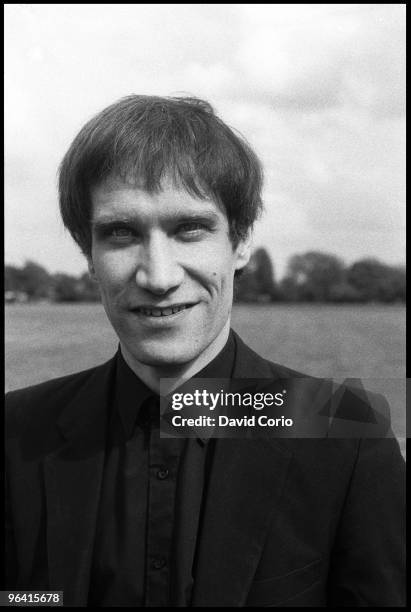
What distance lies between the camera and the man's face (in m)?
2.12

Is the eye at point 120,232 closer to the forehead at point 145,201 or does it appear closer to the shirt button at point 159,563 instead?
the forehead at point 145,201

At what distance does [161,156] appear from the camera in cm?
220

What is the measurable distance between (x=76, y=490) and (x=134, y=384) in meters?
0.48

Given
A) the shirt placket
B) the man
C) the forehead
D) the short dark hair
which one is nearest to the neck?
the man

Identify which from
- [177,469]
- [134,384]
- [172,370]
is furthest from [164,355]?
[177,469]

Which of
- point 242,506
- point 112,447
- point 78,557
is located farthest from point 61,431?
point 242,506

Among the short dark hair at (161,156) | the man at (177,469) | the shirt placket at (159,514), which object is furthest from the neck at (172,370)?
the short dark hair at (161,156)

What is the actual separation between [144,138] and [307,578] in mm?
1805

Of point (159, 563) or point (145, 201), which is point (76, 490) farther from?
point (145, 201)

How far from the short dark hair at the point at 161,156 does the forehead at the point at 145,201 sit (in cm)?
2

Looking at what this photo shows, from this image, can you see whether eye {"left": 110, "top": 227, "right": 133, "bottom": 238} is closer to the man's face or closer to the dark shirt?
the man's face

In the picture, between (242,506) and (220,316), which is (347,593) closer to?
(242,506)

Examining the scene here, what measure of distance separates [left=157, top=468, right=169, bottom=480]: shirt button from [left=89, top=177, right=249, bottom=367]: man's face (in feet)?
1.38

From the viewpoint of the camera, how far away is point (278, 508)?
2.27m
